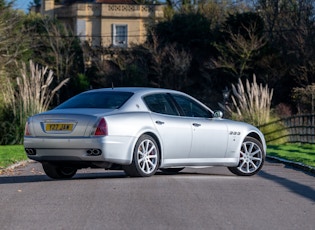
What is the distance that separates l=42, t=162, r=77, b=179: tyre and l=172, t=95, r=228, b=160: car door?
1958mm

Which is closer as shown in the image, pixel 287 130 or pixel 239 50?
pixel 287 130

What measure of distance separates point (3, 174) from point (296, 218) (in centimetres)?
685

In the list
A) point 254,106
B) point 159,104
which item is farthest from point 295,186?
point 254,106

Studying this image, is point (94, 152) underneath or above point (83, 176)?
above

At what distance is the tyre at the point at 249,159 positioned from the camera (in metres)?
13.8

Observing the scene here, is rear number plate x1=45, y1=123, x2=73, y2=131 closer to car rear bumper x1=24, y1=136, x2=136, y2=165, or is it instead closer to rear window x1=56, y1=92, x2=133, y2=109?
car rear bumper x1=24, y1=136, x2=136, y2=165

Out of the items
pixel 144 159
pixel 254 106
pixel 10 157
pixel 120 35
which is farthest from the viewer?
pixel 120 35

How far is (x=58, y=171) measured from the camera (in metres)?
12.8

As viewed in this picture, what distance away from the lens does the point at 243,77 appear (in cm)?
4853

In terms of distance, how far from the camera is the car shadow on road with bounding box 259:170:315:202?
11.1m

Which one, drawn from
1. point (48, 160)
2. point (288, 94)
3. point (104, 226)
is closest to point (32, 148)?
point (48, 160)

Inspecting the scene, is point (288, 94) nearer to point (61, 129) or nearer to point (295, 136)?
point (295, 136)

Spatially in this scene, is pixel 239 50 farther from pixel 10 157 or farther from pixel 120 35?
pixel 10 157

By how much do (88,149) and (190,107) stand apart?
2.57 meters
